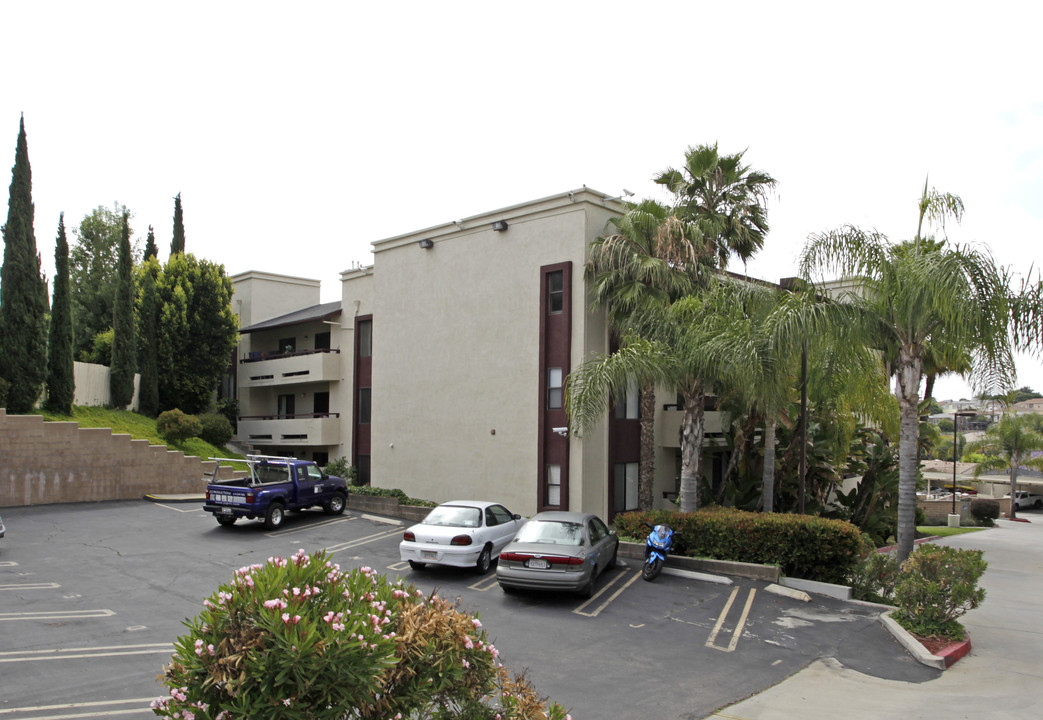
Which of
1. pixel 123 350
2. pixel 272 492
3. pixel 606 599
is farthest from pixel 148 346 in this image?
pixel 606 599

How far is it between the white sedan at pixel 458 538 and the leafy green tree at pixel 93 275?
106 ft

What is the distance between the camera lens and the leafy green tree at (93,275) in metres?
42.7

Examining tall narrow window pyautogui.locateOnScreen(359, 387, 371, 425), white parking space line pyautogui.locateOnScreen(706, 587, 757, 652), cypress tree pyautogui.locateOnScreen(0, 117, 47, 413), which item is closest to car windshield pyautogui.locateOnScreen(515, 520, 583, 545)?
white parking space line pyautogui.locateOnScreen(706, 587, 757, 652)

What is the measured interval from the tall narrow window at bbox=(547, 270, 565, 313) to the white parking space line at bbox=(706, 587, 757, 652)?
10228mm

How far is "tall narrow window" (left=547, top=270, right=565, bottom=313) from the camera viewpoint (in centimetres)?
2256

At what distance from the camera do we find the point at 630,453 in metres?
23.3

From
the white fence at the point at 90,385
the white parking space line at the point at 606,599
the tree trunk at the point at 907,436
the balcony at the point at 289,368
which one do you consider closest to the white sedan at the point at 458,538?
the white parking space line at the point at 606,599

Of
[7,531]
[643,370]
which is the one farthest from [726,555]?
[7,531]

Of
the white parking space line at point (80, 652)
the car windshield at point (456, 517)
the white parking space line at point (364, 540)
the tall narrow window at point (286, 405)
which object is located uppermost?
the tall narrow window at point (286, 405)

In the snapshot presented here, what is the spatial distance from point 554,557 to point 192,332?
92.4 ft

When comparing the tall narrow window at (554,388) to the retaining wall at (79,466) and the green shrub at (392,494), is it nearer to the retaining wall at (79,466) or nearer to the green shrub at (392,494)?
the green shrub at (392,494)

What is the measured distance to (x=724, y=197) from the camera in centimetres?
2236

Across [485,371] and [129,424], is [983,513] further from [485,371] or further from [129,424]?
[129,424]

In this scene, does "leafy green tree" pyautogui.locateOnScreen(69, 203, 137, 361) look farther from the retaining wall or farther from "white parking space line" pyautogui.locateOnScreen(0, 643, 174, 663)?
"white parking space line" pyautogui.locateOnScreen(0, 643, 174, 663)
